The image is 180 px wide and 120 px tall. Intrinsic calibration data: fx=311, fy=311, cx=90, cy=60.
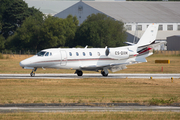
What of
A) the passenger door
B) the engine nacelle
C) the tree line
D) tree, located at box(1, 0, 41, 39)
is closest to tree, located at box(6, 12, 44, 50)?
the tree line

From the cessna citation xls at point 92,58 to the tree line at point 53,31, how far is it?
50.4 meters

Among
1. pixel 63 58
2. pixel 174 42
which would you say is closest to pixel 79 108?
pixel 63 58

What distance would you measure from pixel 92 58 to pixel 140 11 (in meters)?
83.4

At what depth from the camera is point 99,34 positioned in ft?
304

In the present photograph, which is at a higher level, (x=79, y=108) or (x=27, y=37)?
(x=27, y=37)

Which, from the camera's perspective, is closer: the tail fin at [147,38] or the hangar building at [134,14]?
the tail fin at [147,38]

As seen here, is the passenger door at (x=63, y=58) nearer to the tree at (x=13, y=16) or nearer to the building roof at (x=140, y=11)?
the tree at (x=13, y=16)

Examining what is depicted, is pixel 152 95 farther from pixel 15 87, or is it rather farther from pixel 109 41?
pixel 109 41

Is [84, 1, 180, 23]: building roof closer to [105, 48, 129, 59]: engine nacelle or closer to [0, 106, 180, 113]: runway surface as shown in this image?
[105, 48, 129, 59]: engine nacelle

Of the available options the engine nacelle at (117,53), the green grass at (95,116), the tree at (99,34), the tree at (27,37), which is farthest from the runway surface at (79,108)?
the tree at (27,37)

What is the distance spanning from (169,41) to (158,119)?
9005 centimetres

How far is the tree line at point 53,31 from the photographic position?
295ft

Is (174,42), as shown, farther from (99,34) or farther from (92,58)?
(92,58)

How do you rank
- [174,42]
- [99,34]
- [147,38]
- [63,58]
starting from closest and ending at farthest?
[63,58], [147,38], [99,34], [174,42]
